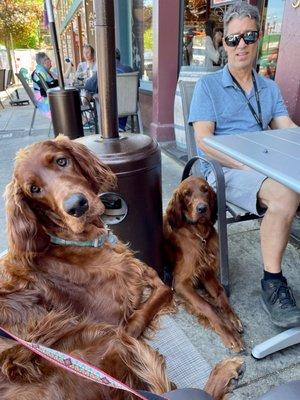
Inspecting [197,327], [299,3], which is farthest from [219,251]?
[299,3]

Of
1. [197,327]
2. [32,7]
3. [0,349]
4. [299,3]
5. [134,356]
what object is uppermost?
[32,7]

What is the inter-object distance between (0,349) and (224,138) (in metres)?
1.37

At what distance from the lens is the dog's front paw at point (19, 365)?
0.97m

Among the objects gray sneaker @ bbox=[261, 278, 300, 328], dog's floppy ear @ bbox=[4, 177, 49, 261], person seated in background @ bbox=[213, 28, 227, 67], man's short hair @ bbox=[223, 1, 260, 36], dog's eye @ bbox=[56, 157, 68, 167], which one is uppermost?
man's short hair @ bbox=[223, 1, 260, 36]

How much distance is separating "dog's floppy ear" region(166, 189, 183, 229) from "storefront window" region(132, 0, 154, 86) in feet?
15.7

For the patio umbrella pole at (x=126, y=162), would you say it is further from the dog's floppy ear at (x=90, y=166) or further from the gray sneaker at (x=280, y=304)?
the gray sneaker at (x=280, y=304)

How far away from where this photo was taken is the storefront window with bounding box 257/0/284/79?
11.7 feet

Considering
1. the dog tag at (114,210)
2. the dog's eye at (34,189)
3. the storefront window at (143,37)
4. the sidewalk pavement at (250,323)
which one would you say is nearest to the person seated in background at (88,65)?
the storefront window at (143,37)

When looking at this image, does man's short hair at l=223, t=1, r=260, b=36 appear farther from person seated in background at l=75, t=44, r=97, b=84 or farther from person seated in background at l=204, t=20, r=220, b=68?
person seated in background at l=75, t=44, r=97, b=84

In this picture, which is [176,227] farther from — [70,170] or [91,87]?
[91,87]

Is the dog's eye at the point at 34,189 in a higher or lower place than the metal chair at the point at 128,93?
higher

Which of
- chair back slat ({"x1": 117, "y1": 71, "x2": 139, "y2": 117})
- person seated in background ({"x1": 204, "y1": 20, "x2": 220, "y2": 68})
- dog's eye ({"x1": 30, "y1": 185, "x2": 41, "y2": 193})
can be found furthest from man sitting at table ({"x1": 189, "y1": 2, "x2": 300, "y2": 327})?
chair back slat ({"x1": 117, "y1": 71, "x2": 139, "y2": 117})

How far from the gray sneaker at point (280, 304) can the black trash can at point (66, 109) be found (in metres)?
3.72

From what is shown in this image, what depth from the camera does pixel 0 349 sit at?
1034mm
